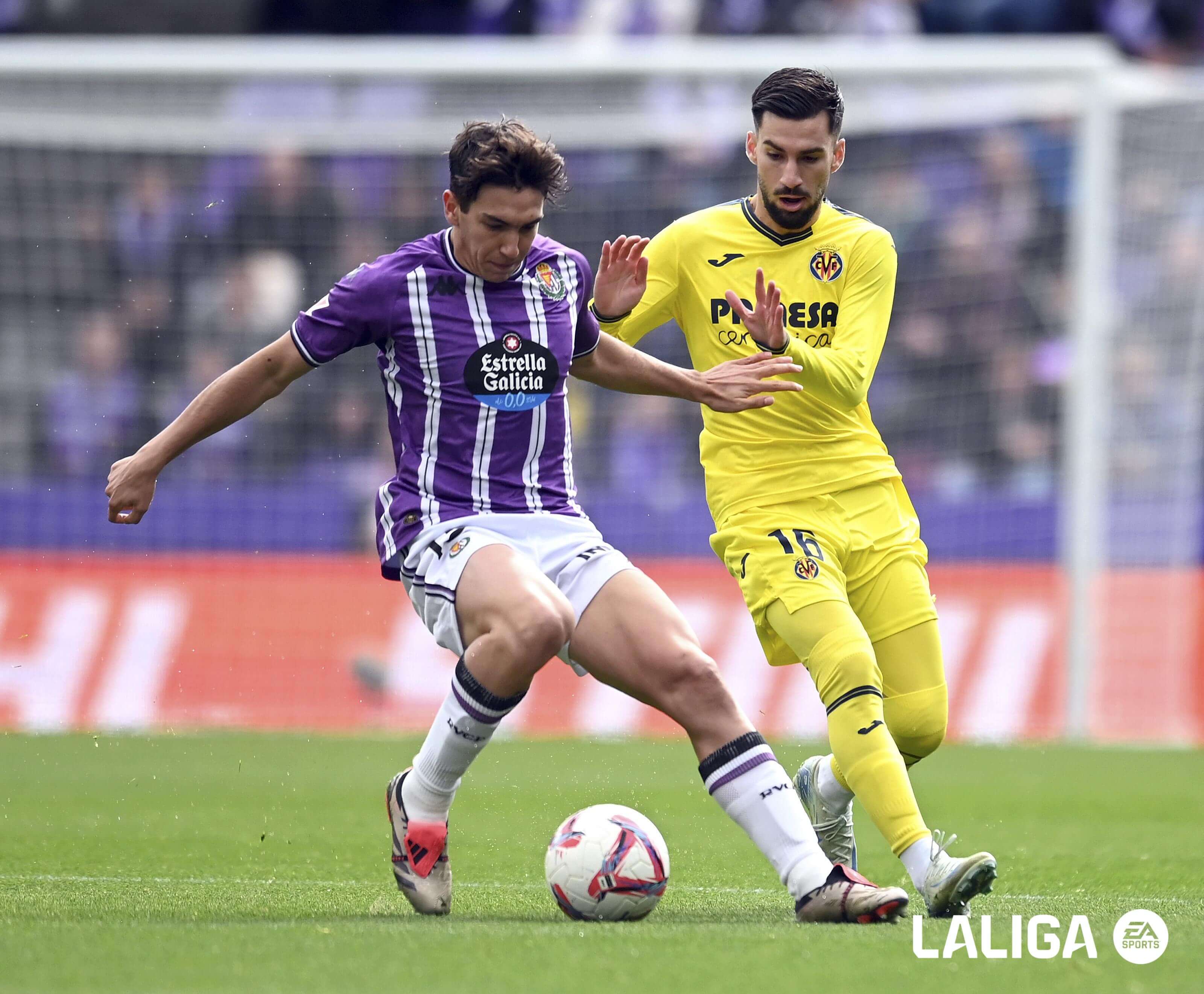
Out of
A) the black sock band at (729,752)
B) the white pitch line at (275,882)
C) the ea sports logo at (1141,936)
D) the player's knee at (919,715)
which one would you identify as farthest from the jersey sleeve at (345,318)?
the ea sports logo at (1141,936)

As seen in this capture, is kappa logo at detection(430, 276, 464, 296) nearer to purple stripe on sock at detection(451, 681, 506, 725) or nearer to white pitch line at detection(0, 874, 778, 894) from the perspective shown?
purple stripe on sock at detection(451, 681, 506, 725)

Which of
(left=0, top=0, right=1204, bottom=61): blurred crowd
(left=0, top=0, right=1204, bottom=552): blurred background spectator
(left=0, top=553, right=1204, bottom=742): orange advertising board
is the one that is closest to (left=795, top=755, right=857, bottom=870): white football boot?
(left=0, top=553, right=1204, bottom=742): orange advertising board

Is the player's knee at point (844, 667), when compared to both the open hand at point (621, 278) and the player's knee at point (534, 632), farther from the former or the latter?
the open hand at point (621, 278)

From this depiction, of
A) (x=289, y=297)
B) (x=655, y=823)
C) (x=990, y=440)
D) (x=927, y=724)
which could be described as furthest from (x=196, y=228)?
(x=927, y=724)

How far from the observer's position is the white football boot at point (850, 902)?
4.70 m

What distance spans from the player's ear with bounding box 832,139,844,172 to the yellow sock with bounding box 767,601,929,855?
1361 mm

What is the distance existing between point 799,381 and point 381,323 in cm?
123

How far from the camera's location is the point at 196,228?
13102 mm

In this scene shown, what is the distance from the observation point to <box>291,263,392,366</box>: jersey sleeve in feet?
16.9

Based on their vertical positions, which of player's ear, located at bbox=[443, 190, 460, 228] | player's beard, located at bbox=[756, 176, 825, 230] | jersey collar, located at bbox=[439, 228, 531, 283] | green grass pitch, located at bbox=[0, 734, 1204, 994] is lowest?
green grass pitch, located at bbox=[0, 734, 1204, 994]

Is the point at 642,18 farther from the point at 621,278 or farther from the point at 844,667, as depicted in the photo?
the point at 844,667

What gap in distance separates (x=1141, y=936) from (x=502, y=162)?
2.59 metres

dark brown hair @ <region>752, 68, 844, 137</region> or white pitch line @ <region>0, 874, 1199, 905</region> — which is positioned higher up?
dark brown hair @ <region>752, 68, 844, 137</region>

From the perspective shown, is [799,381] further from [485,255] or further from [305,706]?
[305,706]
